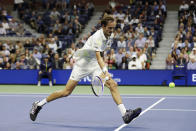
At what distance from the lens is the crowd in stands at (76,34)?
19.1 metres

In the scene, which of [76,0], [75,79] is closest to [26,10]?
[76,0]

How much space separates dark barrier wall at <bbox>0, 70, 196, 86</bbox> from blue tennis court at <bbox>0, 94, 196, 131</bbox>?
6.68 metres

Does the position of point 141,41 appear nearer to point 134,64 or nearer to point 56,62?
point 134,64

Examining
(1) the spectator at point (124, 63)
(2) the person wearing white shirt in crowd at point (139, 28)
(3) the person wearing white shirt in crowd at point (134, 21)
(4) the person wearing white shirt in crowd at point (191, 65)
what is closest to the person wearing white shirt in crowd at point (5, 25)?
(3) the person wearing white shirt in crowd at point (134, 21)

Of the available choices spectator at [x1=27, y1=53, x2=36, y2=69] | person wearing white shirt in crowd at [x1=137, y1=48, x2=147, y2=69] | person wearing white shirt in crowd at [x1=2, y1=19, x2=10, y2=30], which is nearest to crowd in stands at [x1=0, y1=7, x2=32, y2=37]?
person wearing white shirt in crowd at [x1=2, y1=19, x2=10, y2=30]

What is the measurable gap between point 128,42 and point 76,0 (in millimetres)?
9362

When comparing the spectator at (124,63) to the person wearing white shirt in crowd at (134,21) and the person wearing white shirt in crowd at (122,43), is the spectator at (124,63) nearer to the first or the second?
the person wearing white shirt in crowd at (122,43)

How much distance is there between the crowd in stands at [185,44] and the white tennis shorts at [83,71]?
1029 cm

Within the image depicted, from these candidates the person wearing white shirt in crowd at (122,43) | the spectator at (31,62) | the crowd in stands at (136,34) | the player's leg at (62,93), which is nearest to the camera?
the player's leg at (62,93)

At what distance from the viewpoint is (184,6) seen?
22.7 metres

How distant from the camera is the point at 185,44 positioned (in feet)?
61.6

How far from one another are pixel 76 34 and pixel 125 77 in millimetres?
6635

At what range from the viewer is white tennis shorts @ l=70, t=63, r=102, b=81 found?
763 cm

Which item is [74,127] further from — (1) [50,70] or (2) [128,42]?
(2) [128,42]
